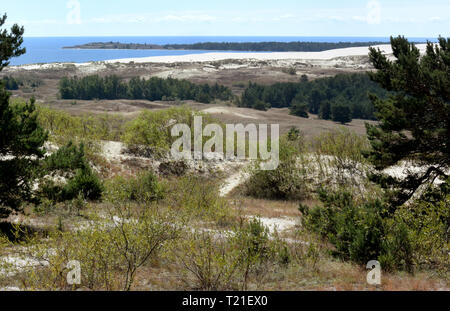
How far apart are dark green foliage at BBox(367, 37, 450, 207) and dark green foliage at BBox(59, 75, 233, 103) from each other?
6991cm

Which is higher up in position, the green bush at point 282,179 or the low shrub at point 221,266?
the low shrub at point 221,266

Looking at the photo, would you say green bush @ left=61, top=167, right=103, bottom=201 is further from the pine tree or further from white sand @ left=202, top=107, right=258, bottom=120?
white sand @ left=202, top=107, right=258, bottom=120

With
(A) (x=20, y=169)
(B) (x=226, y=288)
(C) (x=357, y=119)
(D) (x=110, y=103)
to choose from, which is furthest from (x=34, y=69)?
(B) (x=226, y=288)

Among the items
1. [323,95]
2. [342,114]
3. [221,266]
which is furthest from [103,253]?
[323,95]

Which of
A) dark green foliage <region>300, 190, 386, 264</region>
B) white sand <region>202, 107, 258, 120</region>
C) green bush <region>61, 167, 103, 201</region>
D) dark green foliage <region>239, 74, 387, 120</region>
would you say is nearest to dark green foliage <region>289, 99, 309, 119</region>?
dark green foliage <region>239, 74, 387, 120</region>

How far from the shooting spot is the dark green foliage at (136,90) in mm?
86438

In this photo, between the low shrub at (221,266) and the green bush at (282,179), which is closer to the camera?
the low shrub at (221,266)

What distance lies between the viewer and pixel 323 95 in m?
85.1

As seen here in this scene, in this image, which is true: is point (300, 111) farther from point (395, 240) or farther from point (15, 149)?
point (395, 240)

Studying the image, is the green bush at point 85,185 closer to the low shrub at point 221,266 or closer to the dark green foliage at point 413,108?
the low shrub at point 221,266

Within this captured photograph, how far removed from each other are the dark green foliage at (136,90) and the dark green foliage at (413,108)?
6991cm

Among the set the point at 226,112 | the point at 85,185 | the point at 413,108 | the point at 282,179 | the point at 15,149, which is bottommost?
the point at 282,179

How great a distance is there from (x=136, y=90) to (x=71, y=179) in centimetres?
7179

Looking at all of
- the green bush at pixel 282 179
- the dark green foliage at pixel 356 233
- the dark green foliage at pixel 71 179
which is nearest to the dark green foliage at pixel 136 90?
the green bush at pixel 282 179
